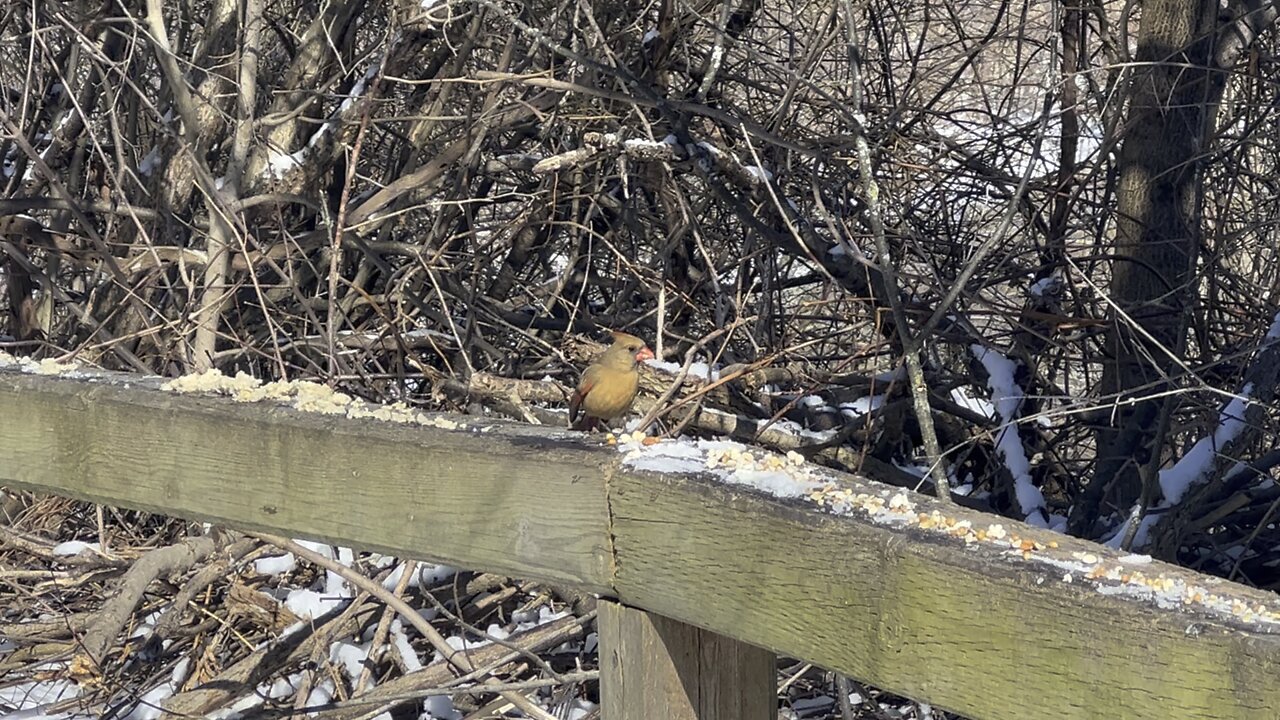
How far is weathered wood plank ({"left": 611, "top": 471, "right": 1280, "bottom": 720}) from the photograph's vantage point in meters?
1.18

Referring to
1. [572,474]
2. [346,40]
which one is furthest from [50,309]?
[572,474]

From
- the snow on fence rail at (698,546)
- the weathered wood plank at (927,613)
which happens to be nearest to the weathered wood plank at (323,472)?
the snow on fence rail at (698,546)

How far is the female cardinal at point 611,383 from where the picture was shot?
3699 millimetres

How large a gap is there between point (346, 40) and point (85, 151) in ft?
4.74

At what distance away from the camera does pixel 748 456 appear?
5.75 feet

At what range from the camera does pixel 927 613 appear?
1.39 metres

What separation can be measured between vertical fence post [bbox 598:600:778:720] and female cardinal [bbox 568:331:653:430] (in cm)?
196

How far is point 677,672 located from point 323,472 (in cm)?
67

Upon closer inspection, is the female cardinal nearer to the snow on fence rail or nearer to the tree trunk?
the snow on fence rail

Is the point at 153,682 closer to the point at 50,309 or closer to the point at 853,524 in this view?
the point at 50,309

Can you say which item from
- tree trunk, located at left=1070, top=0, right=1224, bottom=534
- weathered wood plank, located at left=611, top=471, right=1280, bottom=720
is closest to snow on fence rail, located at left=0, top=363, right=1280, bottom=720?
weathered wood plank, located at left=611, top=471, right=1280, bottom=720

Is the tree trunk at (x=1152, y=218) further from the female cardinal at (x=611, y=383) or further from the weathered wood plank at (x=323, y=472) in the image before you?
the weathered wood plank at (x=323, y=472)

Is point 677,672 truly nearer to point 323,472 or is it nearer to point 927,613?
point 927,613

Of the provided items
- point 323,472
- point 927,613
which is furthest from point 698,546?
point 323,472
